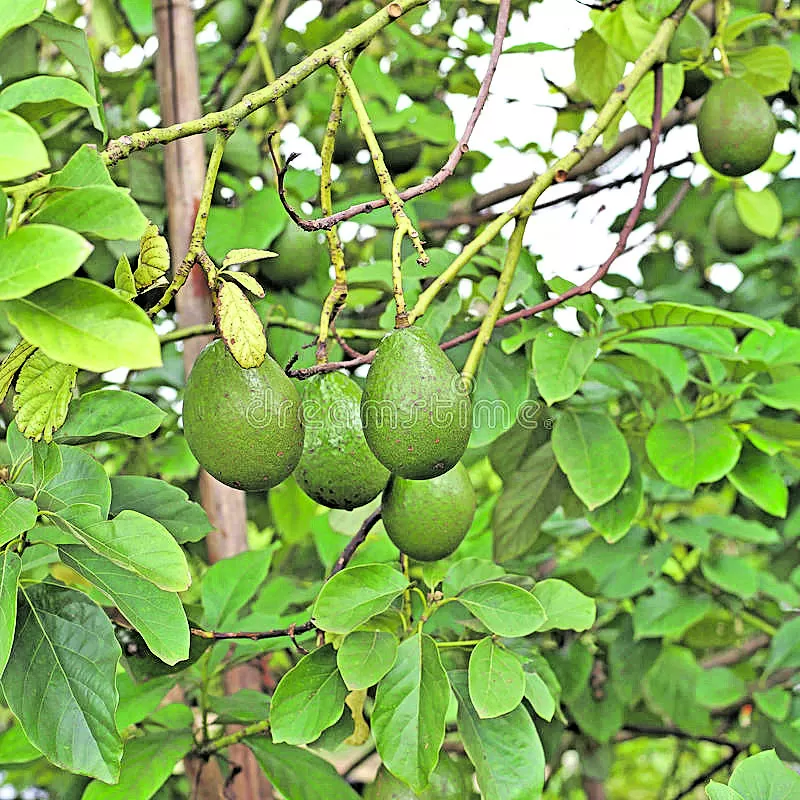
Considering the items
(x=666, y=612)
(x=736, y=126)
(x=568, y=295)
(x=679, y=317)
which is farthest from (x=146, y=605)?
(x=666, y=612)

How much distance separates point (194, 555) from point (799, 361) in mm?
957

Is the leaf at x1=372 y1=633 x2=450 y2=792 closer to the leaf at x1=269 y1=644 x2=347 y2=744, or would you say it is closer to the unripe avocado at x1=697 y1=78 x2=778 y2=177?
the leaf at x1=269 y1=644 x2=347 y2=744

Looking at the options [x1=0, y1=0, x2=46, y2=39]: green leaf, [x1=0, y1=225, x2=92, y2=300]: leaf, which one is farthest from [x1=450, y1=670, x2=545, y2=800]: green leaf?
[x1=0, y1=0, x2=46, y2=39]: green leaf

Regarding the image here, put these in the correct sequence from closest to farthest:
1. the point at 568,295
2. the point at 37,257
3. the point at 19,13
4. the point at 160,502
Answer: the point at 37,257
the point at 19,13
the point at 160,502
the point at 568,295

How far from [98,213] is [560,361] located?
22.2 inches

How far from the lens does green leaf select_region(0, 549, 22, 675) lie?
2.25 feet

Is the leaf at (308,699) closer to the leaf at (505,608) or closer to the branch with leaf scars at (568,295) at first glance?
the leaf at (505,608)

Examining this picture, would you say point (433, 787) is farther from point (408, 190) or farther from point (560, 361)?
point (408, 190)

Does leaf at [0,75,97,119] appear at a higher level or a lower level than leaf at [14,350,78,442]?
higher

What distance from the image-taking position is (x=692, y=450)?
1.19 meters

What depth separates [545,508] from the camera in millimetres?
1255

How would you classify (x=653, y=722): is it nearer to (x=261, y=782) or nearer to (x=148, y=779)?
(x=261, y=782)

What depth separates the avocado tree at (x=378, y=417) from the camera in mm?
734

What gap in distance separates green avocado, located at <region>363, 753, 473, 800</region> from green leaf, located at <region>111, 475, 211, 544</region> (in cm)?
28
